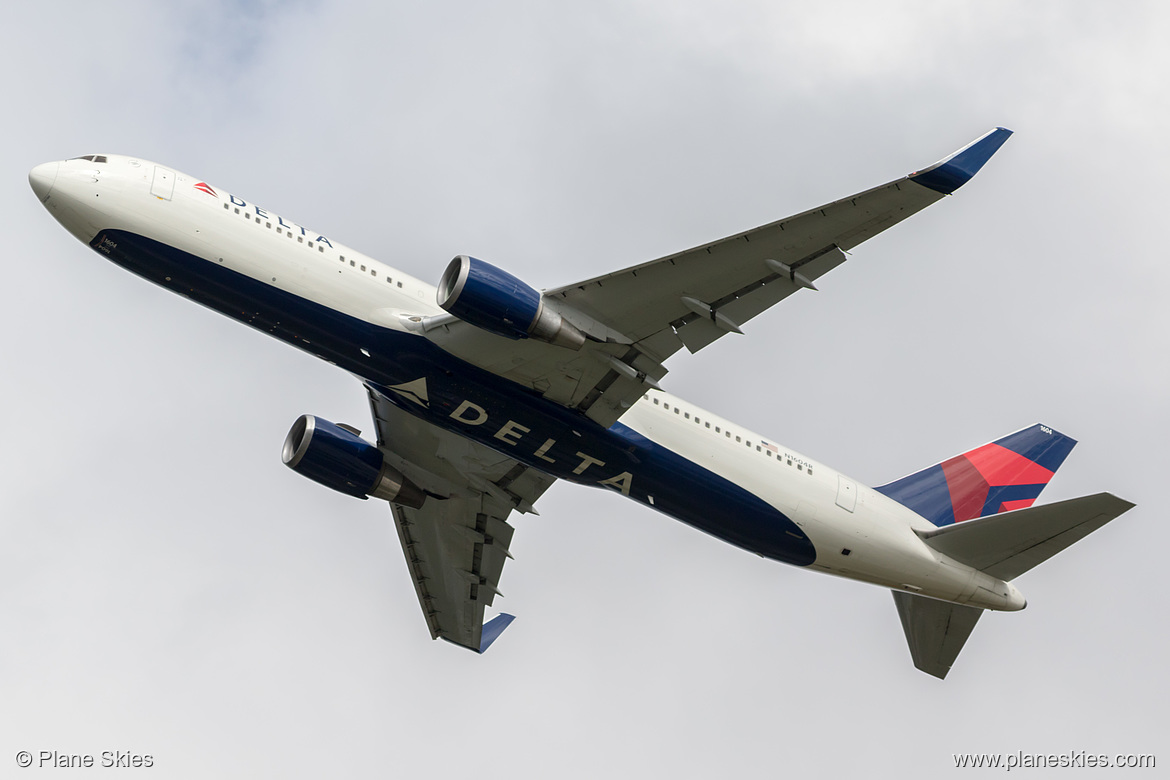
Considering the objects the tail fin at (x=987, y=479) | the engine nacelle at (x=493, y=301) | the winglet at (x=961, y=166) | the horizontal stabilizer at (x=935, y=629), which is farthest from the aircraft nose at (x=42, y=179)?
the horizontal stabilizer at (x=935, y=629)

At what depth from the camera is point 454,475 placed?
34469 mm

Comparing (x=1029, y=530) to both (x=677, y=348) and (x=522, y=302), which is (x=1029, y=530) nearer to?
(x=677, y=348)

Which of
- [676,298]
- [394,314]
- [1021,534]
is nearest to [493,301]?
[394,314]

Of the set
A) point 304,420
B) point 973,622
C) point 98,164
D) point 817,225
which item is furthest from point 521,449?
point 973,622

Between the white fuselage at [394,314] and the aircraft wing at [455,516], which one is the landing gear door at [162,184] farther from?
the aircraft wing at [455,516]

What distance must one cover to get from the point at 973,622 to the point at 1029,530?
195 inches

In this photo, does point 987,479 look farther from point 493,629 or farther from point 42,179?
point 42,179

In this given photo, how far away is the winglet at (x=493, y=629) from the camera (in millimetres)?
38000

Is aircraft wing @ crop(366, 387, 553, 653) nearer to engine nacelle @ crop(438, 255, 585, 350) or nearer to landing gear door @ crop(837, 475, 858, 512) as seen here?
engine nacelle @ crop(438, 255, 585, 350)

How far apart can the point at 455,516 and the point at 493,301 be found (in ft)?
40.3

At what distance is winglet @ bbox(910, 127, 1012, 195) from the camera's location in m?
23.4

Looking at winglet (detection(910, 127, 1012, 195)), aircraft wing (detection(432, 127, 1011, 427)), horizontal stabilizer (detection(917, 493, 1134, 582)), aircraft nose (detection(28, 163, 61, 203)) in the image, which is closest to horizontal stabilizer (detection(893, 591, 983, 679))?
horizontal stabilizer (detection(917, 493, 1134, 582))

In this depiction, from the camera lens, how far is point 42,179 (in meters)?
25.9

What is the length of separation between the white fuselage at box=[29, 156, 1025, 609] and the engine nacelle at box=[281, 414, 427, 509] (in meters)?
5.26
